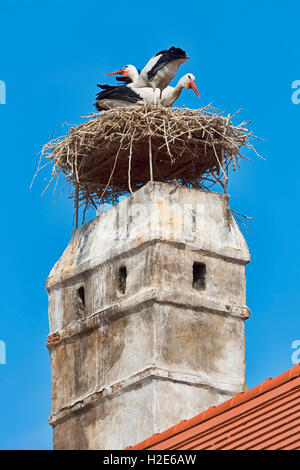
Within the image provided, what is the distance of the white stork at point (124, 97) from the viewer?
69.2 ft

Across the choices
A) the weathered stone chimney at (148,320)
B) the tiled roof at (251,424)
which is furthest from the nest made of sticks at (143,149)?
the tiled roof at (251,424)

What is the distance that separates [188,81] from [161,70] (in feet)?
2.34

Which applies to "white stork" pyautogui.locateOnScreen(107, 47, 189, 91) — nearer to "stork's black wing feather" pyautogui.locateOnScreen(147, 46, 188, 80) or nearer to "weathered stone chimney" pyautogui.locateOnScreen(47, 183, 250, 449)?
"stork's black wing feather" pyautogui.locateOnScreen(147, 46, 188, 80)

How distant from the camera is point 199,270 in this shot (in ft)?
62.1

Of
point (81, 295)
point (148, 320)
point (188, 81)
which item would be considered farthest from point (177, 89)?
point (148, 320)

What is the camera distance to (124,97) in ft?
69.5

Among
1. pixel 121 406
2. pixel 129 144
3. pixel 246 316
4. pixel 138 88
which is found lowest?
pixel 121 406

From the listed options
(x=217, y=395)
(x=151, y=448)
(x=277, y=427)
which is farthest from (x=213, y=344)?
(x=277, y=427)

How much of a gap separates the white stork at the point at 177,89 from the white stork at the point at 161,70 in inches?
15.7

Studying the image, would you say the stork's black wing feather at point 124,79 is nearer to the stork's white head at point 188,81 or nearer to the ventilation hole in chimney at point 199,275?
the stork's white head at point 188,81

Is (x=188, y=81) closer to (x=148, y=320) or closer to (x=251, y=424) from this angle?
(x=148, y=320)

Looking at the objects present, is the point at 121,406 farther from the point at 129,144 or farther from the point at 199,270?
the point at 129,144
